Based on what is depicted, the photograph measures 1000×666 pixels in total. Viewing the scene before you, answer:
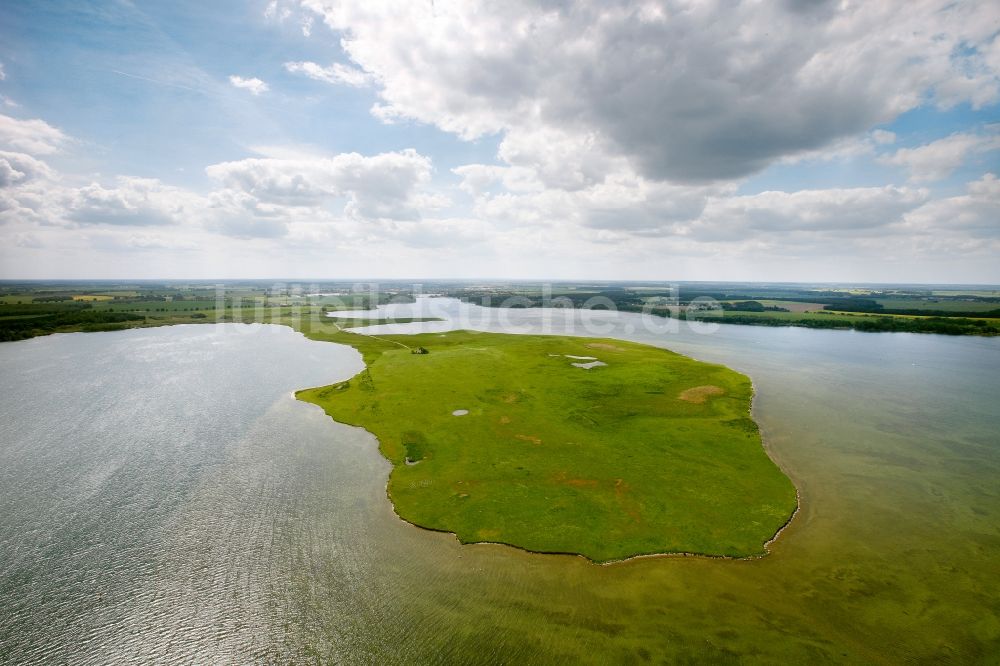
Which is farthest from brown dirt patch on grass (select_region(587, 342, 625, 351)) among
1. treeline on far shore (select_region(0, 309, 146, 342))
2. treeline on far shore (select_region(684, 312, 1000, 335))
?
treeline on far shore (select_region(0, 309, 146, 342))

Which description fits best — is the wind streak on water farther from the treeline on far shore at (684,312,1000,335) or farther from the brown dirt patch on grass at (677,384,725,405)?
the treeline on far shore at (684,312,1000,335)

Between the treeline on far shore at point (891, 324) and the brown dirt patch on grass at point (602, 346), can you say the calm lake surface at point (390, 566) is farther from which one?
the treeline on far shore at point (891, 324)

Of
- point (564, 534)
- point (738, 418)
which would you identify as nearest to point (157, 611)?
point (564, 534)

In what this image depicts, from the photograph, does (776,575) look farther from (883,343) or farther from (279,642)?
(883,343)

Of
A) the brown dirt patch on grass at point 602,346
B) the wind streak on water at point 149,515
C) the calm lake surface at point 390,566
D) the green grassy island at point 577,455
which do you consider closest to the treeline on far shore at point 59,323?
the wind streak on water at point 149,515

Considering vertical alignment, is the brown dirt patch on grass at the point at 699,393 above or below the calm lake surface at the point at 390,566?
above

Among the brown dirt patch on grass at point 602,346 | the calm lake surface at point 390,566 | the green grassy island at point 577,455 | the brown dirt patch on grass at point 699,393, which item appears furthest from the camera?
the brown dirt patch on grass at point 602,346
